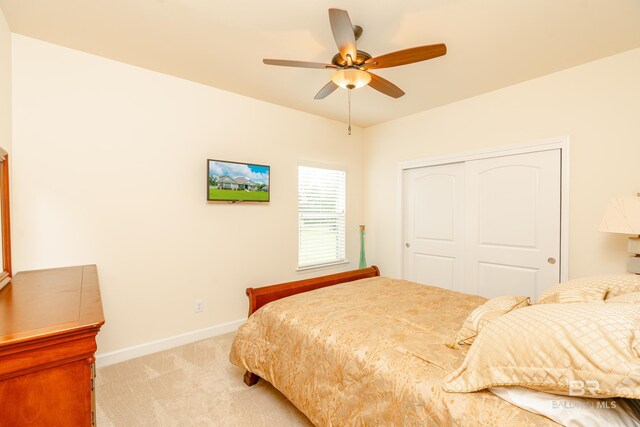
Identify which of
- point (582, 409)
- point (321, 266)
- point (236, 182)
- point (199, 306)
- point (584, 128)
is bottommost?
point (199, 306)

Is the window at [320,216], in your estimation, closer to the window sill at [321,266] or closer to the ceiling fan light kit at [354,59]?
the window sill at [321,266]

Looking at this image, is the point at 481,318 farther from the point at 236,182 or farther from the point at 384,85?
the point at 236,182

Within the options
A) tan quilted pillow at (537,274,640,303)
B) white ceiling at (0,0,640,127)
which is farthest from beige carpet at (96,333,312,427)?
white ceiling at (0,0,640,127)

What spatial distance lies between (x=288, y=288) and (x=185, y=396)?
41.3 inches

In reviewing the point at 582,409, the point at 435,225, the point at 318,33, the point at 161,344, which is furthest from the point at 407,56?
the point at 161,344

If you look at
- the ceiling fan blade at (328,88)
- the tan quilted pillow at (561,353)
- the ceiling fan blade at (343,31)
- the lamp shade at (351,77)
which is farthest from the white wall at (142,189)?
the tan quilted pillow at (561,353)

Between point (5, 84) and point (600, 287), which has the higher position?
point (5, 84)

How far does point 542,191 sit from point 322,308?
98.4 inches

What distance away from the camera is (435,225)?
3.76 m

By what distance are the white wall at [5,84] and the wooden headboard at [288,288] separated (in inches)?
77.4

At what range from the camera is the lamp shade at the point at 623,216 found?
200 centimetres

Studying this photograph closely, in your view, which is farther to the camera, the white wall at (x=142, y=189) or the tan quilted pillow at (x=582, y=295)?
the white wall at (x=142, y=189)

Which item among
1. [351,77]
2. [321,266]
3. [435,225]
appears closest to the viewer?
[351,77]

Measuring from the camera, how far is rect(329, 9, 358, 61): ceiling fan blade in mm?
1506
